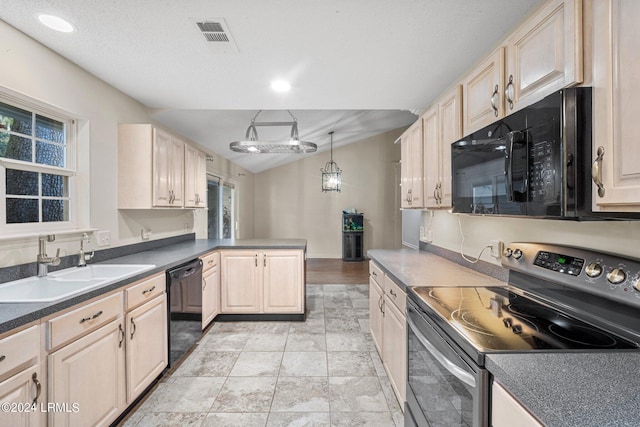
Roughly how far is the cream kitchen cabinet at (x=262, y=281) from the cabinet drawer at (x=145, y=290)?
46.2 inches

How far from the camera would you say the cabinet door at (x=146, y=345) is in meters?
1.80

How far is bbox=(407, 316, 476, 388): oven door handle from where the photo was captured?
0.97 meters

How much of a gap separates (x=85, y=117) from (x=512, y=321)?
2939mm

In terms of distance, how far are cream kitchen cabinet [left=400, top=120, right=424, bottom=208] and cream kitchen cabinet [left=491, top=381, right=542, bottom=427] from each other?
1.63 metres

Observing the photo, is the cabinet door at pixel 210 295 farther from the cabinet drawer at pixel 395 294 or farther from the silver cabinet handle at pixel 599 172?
the silver cabinet handle at pixel 599 172

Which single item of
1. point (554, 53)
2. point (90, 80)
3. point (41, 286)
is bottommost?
point (41, 286)

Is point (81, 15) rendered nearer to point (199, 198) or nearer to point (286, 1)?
point (286, 1)

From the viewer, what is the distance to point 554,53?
41.4 inches

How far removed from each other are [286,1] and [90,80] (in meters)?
1.76

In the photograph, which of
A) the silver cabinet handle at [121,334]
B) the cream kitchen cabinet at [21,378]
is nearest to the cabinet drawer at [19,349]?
the cream kitchen cabinet at [21,378]

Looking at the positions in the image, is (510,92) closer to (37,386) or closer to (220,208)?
(37,386)

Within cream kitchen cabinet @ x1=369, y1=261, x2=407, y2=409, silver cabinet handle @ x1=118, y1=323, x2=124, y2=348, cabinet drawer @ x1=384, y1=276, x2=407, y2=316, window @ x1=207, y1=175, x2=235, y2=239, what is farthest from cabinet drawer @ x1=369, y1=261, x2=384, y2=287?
window @ x1=207, y1=175, x2=235, y2=239

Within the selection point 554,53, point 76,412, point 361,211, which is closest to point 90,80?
point 76,412

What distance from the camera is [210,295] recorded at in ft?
10.1
